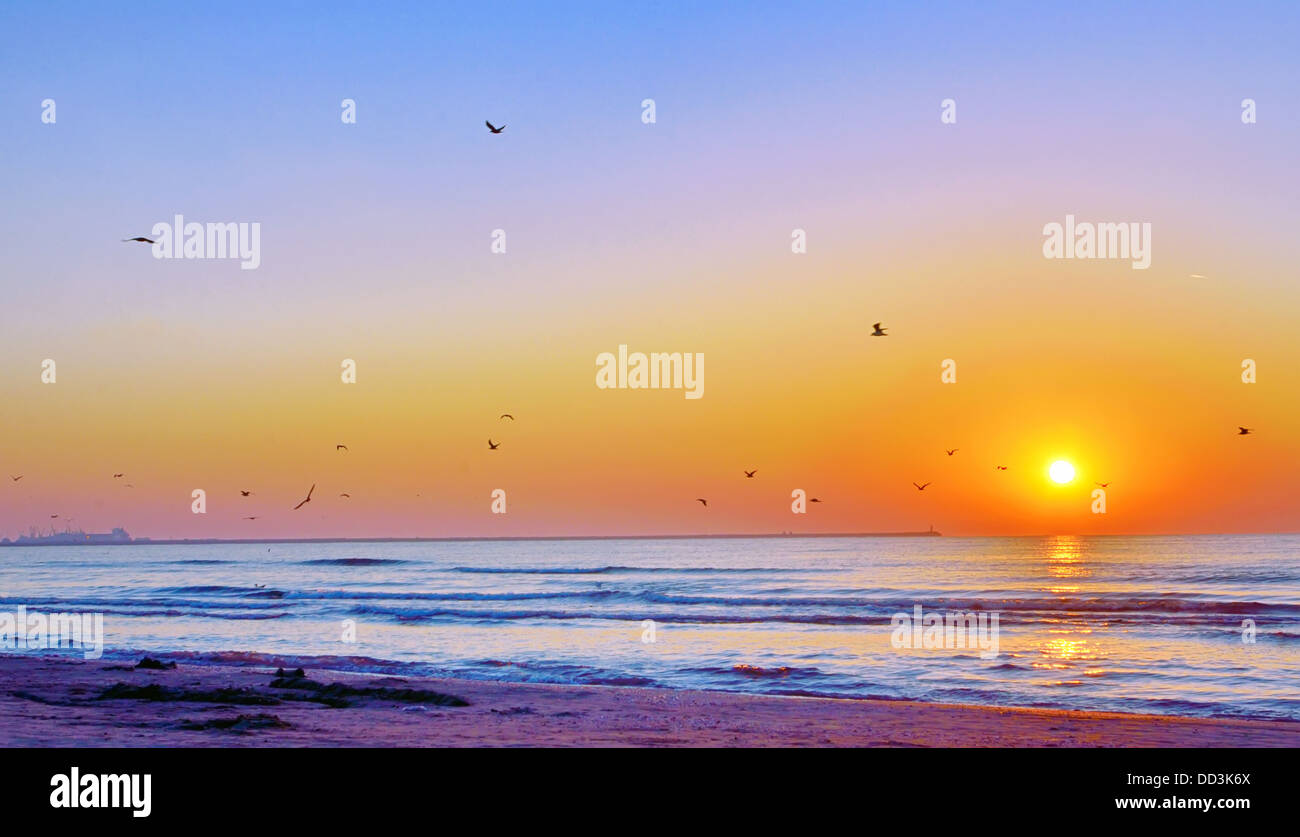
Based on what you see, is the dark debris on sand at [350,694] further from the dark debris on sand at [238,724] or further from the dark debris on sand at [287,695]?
the dark debris on sand at [238,724]

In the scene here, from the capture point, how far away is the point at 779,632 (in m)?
35.9

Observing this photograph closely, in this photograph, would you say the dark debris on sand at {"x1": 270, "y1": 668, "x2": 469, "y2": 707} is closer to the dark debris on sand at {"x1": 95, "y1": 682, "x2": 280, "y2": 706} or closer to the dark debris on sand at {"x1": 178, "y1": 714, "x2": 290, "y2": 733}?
the dark debris on sand at {"x1": 95, "y1": 682, "x2": 280, "y2": 706}

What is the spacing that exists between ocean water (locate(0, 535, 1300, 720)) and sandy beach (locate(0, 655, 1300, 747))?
283 cm

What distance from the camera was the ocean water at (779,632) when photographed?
23.0 metres

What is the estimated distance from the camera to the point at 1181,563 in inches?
3607

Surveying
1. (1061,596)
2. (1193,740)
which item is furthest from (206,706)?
(1061,596)

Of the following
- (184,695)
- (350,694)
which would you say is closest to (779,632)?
(350,694)

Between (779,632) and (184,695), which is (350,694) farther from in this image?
(779,632)

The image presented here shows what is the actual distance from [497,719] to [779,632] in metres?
20.4

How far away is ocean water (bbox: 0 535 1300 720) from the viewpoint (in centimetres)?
2300

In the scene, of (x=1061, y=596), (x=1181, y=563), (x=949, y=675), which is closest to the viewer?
(x=949, y=675)

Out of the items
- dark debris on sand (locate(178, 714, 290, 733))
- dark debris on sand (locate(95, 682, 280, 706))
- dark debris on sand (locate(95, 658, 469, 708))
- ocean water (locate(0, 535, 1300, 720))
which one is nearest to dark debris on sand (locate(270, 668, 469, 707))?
dark debris on sand (locate(95, 658, 469, 708))
